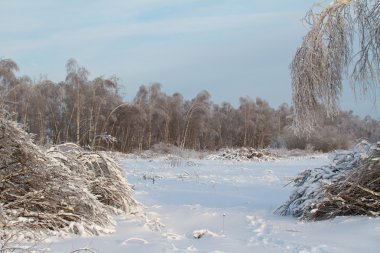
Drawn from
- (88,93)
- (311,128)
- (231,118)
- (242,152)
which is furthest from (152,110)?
(311,128)

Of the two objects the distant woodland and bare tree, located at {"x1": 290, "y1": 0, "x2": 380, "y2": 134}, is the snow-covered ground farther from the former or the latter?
the distant woodland

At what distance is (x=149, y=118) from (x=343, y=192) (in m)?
37.4

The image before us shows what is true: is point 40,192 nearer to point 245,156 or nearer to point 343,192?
point 343,192

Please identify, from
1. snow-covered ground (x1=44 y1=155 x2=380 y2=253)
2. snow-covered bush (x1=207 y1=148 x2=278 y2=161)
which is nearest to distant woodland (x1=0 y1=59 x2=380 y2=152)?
snow-covered bush (x1=207 y1=148 x2=278 y2=161)

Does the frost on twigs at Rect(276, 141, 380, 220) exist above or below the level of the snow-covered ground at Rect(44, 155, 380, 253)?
above

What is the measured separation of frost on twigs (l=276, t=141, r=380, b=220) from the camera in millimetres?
6309

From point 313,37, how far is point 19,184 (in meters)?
4.83

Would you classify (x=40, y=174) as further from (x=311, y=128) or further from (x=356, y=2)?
(x=356, y=2)

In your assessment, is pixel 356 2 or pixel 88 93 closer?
pixel 356 2

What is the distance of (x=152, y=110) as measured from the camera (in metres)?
43.9

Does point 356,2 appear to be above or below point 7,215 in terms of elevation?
above

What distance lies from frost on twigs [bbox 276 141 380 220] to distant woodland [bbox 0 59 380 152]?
1933 cm

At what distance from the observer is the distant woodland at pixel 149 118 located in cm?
3350

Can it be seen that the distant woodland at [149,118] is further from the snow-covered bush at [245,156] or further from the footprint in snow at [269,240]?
the footprint in snow at [269,240]
